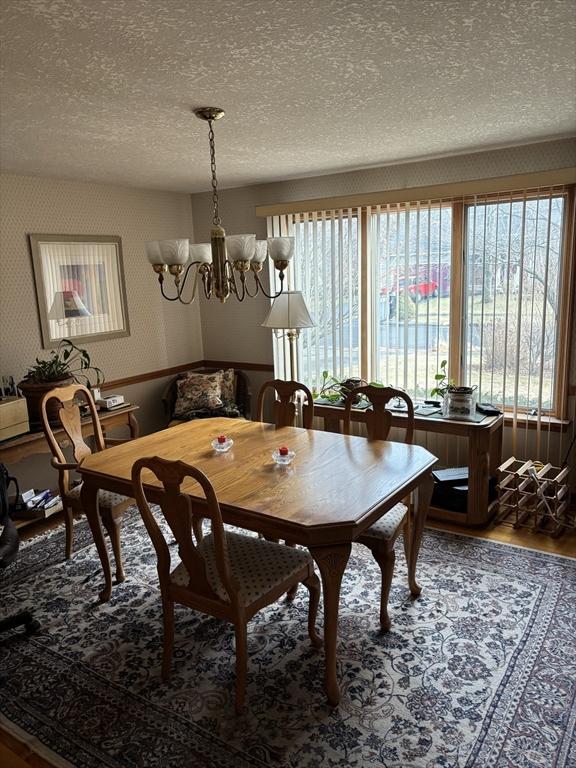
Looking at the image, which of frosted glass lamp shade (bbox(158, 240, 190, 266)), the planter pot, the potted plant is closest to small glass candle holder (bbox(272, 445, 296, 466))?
frosted glass lamp shade (bbox(158, 240, 190, 266))

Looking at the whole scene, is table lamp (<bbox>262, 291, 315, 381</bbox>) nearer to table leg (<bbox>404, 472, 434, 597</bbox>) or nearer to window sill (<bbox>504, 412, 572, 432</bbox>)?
table leg (<bbox>404, 472, 434, 597</bbox>)

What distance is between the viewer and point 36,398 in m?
3.75

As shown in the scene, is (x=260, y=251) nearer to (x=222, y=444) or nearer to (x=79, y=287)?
(x=222, y=444)

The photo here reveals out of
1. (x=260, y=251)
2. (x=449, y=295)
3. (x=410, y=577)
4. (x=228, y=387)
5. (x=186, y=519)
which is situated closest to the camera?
(x=186, y=519)

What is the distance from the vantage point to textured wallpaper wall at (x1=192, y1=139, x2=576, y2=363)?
368 cm

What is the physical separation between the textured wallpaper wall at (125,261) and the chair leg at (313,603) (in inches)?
108

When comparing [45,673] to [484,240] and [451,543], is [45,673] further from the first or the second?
[484,240]

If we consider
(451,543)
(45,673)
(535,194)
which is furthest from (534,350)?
(45,673)

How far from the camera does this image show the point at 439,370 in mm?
4230

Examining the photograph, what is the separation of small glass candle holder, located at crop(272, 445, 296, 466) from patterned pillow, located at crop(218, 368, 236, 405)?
7.53 ft

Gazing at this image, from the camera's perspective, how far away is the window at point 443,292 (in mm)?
3750

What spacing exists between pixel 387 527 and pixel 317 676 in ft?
2.27

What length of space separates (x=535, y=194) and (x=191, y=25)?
2.77m

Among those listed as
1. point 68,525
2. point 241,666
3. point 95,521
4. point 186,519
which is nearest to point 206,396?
point 68,525
